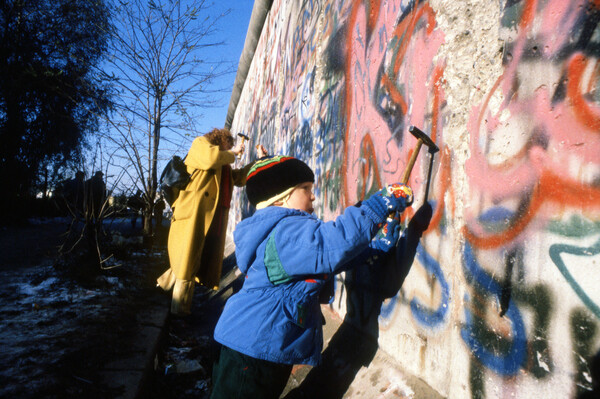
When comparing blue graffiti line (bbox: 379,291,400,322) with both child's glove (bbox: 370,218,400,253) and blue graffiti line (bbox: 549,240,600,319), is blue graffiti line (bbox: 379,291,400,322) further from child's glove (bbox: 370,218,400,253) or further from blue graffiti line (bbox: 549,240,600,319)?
blue graffiti line (bbox: 549,240,600,319)

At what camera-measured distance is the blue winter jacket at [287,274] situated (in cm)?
125

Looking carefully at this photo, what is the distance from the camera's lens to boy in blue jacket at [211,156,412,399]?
1.26 meters

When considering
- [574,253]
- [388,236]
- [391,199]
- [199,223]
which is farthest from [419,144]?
[199,223]

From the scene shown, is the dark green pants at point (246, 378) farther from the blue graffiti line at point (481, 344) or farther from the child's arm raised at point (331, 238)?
the blue graffiti line at point (481, 344)

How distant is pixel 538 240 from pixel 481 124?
48cm

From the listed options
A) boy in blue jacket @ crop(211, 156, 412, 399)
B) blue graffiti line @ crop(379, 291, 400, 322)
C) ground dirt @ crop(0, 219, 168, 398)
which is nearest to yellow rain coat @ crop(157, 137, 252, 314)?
ground dirt @ crop(0, 219, 168, 398)

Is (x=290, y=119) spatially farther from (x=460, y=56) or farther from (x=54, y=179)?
(x=54, y=179)

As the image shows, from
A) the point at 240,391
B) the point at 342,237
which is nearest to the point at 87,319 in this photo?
the point at 240,391

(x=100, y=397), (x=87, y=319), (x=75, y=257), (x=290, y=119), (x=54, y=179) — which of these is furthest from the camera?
(x=54, y=179)

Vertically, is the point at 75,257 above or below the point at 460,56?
below

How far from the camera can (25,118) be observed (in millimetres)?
11688

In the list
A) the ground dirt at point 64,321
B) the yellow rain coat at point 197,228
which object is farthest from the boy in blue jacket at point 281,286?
the yellow rain coat at point 197,228

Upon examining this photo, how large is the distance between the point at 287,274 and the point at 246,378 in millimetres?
468

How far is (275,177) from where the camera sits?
1566 mm
